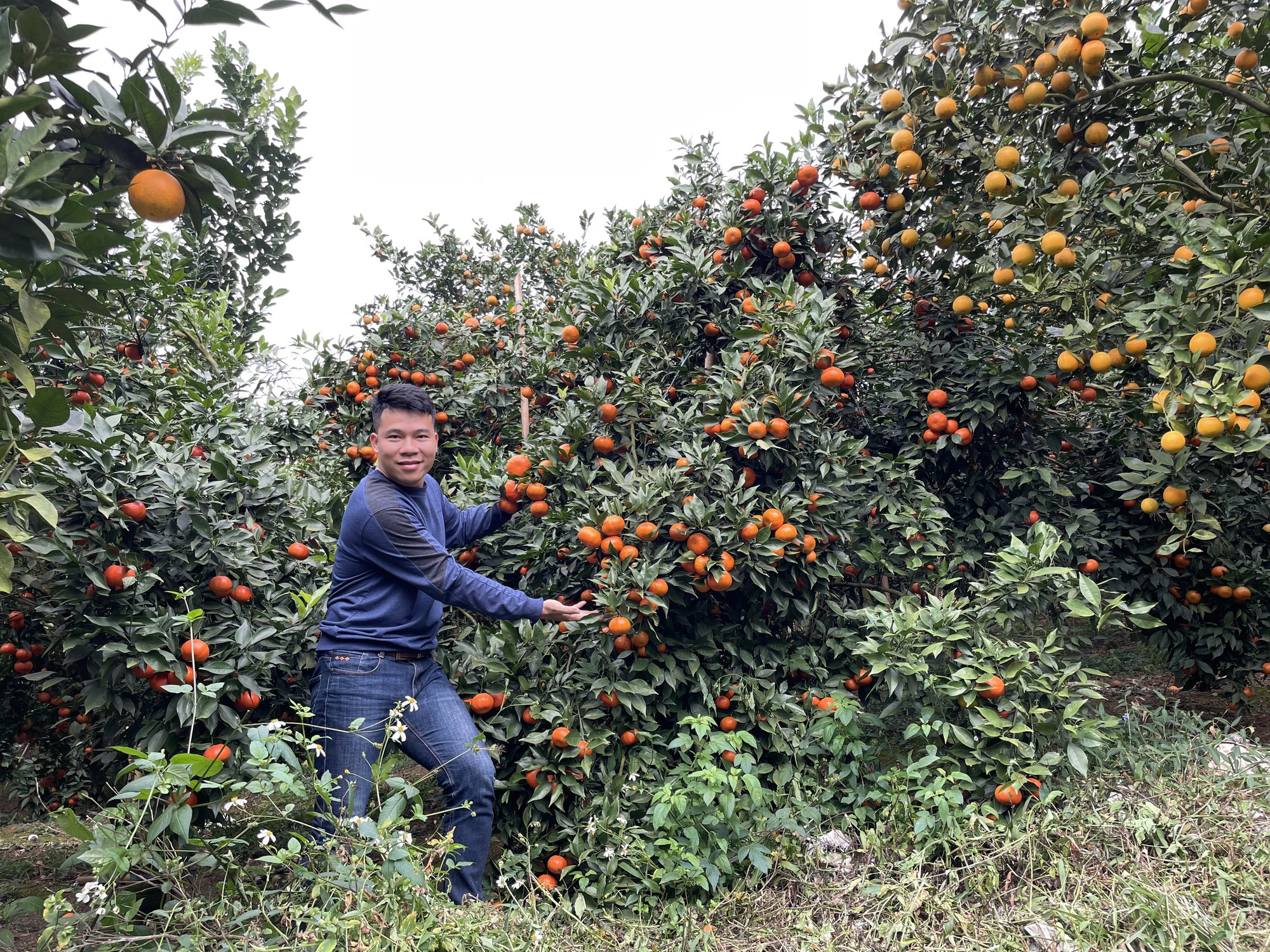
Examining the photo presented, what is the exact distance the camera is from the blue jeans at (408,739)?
2.31 m

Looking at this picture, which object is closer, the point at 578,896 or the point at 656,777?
the point at 578,896

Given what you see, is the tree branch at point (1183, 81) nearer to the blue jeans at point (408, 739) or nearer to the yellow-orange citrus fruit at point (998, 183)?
the yellow-orange citrus fruit at point (998, 183)

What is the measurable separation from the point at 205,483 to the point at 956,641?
2716mm

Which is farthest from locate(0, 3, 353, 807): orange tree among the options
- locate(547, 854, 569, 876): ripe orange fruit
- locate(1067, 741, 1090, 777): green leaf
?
locate(1067, 741, 1090, 777): green leaf

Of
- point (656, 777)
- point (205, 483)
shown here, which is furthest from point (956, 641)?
point (205, 483)

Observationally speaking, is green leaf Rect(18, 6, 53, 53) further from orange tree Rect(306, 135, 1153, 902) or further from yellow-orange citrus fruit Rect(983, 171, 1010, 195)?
yellow-orange citrus fruit Rect(983, 171, 1010, 195)

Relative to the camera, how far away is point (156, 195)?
5.32 ft

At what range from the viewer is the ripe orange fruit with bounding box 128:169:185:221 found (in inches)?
63.7

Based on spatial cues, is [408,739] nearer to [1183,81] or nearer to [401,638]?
[401,638]

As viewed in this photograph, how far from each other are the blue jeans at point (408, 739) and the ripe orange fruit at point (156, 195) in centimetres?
136

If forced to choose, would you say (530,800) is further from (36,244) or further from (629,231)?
(629,231)

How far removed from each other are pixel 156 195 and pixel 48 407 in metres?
0.57

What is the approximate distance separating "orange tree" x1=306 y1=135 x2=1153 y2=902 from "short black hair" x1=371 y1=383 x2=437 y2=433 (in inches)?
18.6

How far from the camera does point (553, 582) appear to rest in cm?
298
